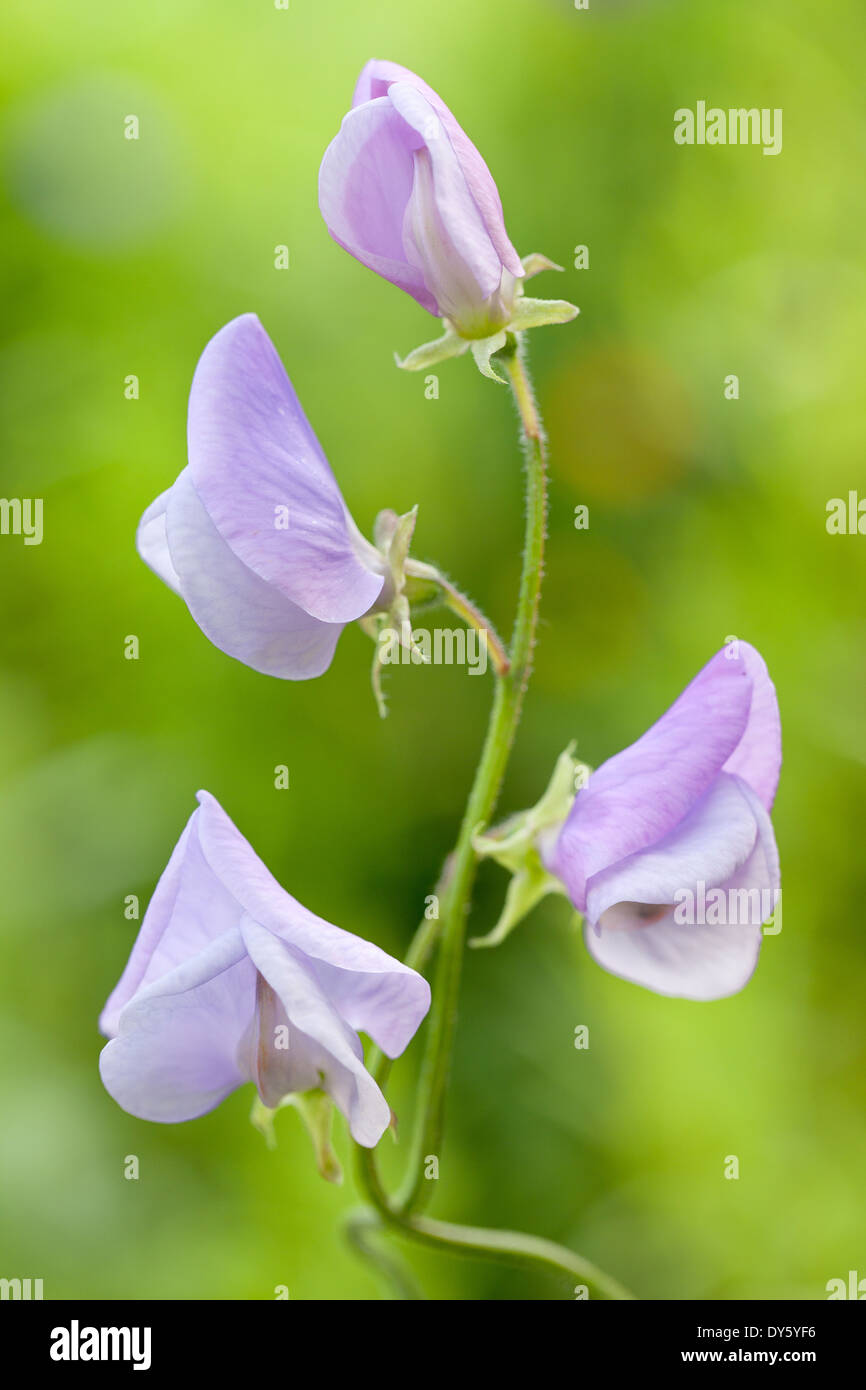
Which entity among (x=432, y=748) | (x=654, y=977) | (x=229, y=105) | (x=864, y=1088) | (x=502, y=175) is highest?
(x=229, y=105)

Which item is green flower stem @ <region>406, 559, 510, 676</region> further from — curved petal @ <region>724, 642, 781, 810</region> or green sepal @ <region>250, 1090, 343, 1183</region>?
green sepal @ <region>250, 1090, 343, 1183</region>

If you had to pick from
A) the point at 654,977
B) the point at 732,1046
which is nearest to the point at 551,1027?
the point at 732,1046

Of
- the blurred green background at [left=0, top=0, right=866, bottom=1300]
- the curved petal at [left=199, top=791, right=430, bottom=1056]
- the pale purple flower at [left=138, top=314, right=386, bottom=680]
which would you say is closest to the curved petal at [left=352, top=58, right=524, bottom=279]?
the pale purple flower at [left=138, top=314, right=386, bottom=680]

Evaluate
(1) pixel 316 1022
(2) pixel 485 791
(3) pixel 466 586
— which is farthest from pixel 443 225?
(3) pixel 466 586

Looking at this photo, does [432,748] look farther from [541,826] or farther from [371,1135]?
[371,1135]

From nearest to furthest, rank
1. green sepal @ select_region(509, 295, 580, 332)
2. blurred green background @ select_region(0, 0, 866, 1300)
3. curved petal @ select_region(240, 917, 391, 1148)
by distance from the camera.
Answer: curved petal @ select_region(240, 917, 391, 1148), green sepal @ select_region(509, 295, 580, 332), blurred green background @ select_region(0, 0, 866, 1300)
